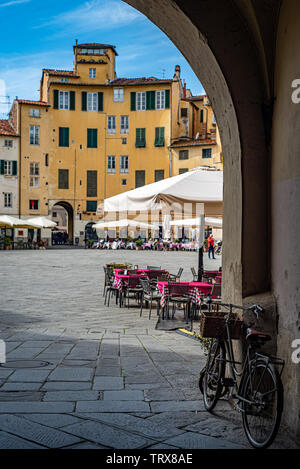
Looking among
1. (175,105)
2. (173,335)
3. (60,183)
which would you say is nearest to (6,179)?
(60,183)

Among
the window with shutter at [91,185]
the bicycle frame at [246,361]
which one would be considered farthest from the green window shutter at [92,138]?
the bicycle frame at [246,361]

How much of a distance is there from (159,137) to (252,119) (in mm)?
44273

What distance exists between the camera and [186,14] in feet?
14.3

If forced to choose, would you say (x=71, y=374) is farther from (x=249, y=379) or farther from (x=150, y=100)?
(x=150, y=100)

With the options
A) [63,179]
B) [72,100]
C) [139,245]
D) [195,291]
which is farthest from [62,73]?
[195,291]

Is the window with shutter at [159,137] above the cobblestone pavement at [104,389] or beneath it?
above

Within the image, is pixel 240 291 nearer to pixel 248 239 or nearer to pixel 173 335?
pixel 248 239

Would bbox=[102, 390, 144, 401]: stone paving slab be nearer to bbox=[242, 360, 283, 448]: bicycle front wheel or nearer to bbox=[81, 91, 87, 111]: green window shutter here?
bbox=[242, 360, 283, 448]: bicycle front wheel

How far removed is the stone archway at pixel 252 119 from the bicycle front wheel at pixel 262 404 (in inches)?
16.7

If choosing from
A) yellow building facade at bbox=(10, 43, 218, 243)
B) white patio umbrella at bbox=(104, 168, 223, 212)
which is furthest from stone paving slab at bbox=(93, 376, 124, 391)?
yellow building facade at bbox=(10, 43, 218, 243)

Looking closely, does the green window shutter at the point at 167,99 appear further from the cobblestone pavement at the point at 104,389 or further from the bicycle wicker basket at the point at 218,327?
the bicycle wicker basket at the point at 218,327

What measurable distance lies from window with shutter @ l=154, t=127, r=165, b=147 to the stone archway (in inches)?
1716

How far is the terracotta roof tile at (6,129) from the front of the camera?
45438mm

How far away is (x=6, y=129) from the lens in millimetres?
46281
